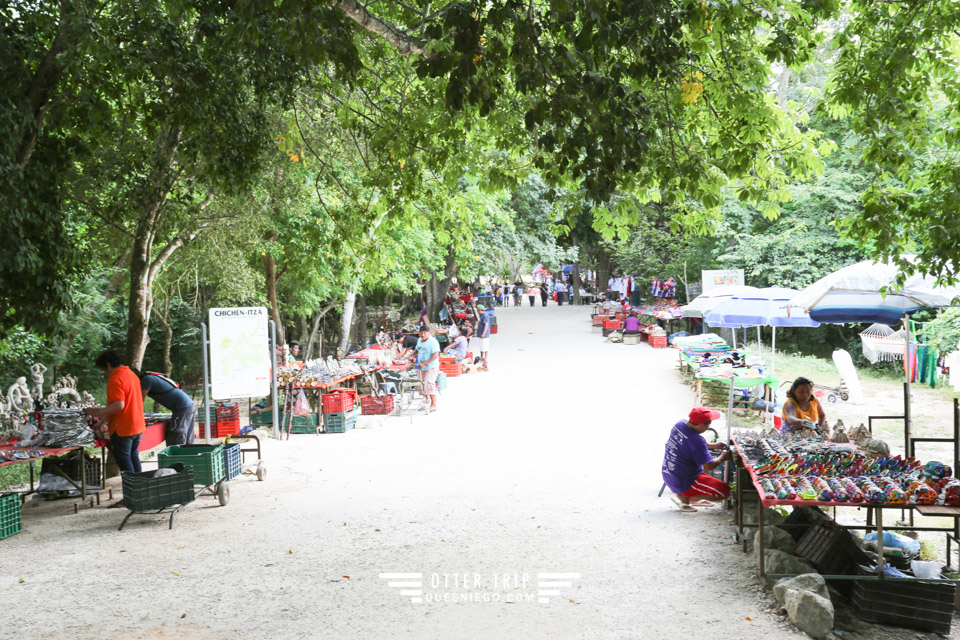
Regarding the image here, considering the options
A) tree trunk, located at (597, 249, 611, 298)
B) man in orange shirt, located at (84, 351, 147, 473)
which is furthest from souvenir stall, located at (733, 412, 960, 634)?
tree trunk, located at (597, 249, 611, 298)

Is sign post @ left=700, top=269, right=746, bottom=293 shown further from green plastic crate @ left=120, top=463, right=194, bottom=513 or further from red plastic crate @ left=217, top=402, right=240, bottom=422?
green plastic crate @ left=120, top=463, right=194, bottom=513

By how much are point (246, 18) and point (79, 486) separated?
5.98 metres

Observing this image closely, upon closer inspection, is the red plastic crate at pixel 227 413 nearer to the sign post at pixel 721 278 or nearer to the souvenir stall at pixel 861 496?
the souvenir stall at pixel 861 496

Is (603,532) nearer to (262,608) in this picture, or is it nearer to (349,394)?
(262,608)

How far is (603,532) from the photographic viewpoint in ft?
25.7

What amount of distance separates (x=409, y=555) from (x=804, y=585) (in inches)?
133

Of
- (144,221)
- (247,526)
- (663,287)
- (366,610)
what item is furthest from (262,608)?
(663,287)

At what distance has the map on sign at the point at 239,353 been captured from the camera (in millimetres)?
11453

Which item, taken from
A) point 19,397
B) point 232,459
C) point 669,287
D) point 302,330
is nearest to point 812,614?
point 232,459

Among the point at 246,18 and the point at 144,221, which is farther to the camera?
the point at 144,221

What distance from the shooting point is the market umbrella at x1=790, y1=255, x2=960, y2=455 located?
8.63 meters

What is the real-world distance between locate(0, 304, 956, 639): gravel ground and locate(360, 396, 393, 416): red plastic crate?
2.96 metres

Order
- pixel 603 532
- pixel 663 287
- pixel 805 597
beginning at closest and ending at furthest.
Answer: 1. pixel 805 597
2. pixel 603 532
3. pixel 663 287

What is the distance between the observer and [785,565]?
627 cm
